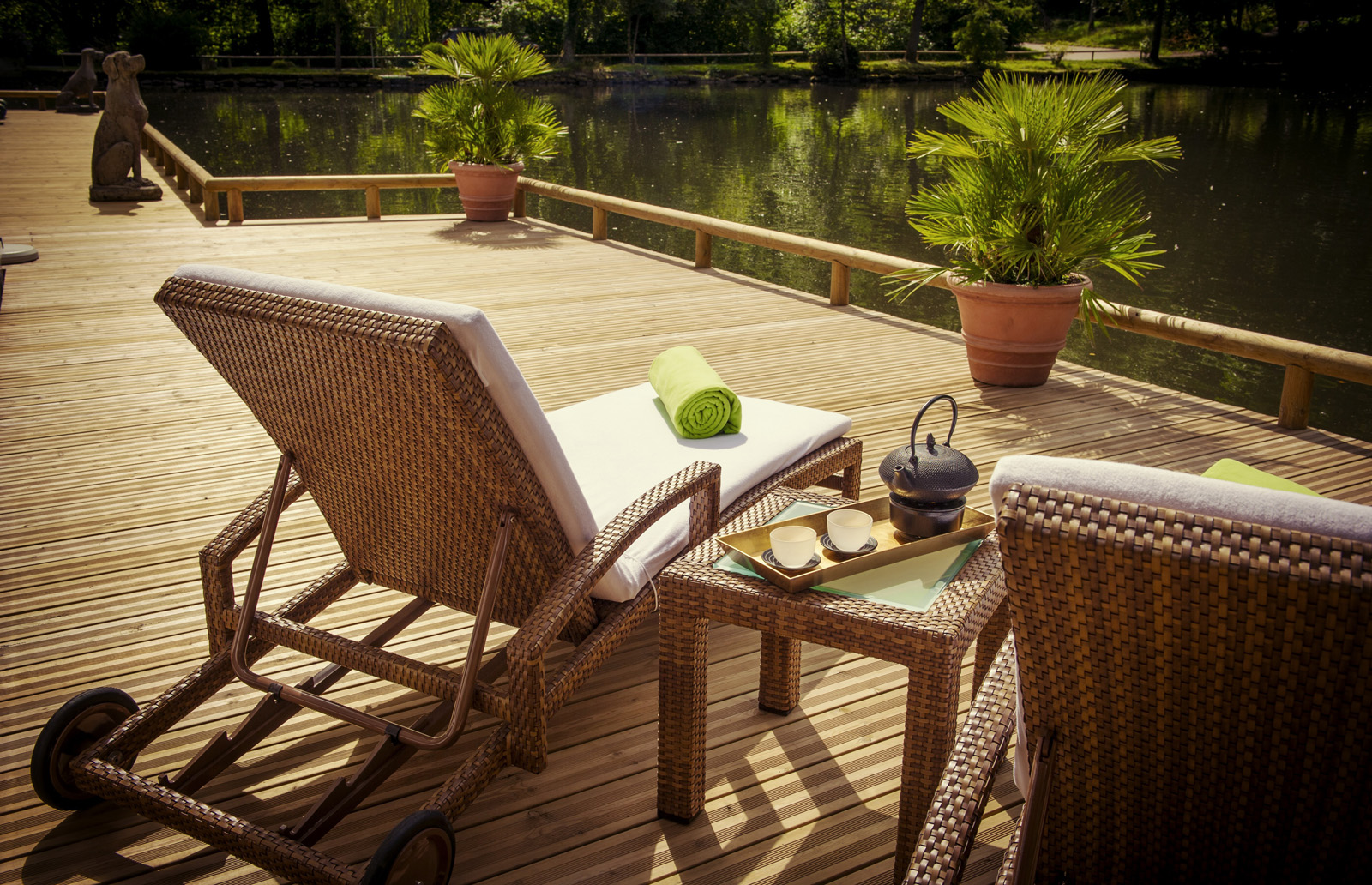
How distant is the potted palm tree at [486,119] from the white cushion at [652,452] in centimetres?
662

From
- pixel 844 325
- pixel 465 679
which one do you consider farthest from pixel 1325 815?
pixel 844 325

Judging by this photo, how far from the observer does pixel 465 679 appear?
1.72m

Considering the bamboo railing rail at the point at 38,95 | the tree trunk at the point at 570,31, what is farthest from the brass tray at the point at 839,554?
the tree trunk at the point at 570,31

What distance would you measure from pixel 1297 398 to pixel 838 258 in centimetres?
272

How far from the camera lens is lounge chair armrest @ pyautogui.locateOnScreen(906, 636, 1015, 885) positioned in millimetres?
1249

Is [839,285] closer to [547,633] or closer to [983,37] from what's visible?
[547,633]

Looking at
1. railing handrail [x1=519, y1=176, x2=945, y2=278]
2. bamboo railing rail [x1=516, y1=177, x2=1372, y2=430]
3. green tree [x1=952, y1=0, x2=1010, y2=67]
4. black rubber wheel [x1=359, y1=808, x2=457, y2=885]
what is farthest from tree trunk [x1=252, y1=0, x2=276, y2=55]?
black rubber wheel [x1=359, y1=808, x2=457, y2=885]

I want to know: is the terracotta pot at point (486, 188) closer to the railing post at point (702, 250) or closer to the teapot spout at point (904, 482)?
the railing post at point (702, 250)

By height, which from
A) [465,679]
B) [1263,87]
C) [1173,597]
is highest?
[1263,87]

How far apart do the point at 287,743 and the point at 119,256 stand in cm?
655

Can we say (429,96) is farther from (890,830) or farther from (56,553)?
(890,830)

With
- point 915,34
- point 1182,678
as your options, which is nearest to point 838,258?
point 1182,678

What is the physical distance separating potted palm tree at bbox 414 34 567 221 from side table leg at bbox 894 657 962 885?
26.6ft

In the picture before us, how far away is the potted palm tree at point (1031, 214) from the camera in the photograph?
14.4ft
